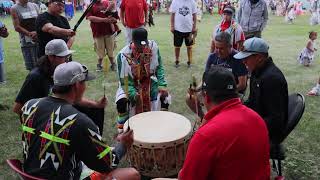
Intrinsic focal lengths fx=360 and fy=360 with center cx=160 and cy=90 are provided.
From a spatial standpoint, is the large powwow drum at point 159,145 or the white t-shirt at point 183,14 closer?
the large powwow drum at point 159,145

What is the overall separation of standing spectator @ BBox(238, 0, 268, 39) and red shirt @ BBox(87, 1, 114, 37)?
10.3 feet

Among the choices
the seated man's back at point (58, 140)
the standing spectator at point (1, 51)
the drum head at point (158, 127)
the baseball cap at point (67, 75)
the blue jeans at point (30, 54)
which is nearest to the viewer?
the seated man's back at point (58, 140)

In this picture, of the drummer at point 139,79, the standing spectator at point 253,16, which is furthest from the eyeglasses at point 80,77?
the standing spectator at point 253,16

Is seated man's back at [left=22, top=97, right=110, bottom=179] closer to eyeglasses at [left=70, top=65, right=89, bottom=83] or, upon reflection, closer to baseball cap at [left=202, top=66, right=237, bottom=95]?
eyeglasses at [left=70, top=65, right=89, bottom=83]

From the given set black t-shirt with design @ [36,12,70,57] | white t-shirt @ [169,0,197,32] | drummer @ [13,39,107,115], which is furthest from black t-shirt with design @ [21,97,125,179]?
white t-shirt @ [169,0,197,32]

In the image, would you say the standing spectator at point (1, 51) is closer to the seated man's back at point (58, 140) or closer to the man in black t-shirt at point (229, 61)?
the man in black t-shirt at point (229, 61)

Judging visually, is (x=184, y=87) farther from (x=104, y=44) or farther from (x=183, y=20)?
(x=104, y=44)

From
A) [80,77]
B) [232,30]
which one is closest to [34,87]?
[80,77]

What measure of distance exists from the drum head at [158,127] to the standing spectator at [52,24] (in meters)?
2.41

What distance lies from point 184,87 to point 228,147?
5490mm

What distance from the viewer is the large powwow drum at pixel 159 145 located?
365 cm

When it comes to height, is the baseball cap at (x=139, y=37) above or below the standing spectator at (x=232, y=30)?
above

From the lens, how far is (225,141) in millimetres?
2137

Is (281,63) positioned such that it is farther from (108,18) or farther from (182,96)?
(108,18)
